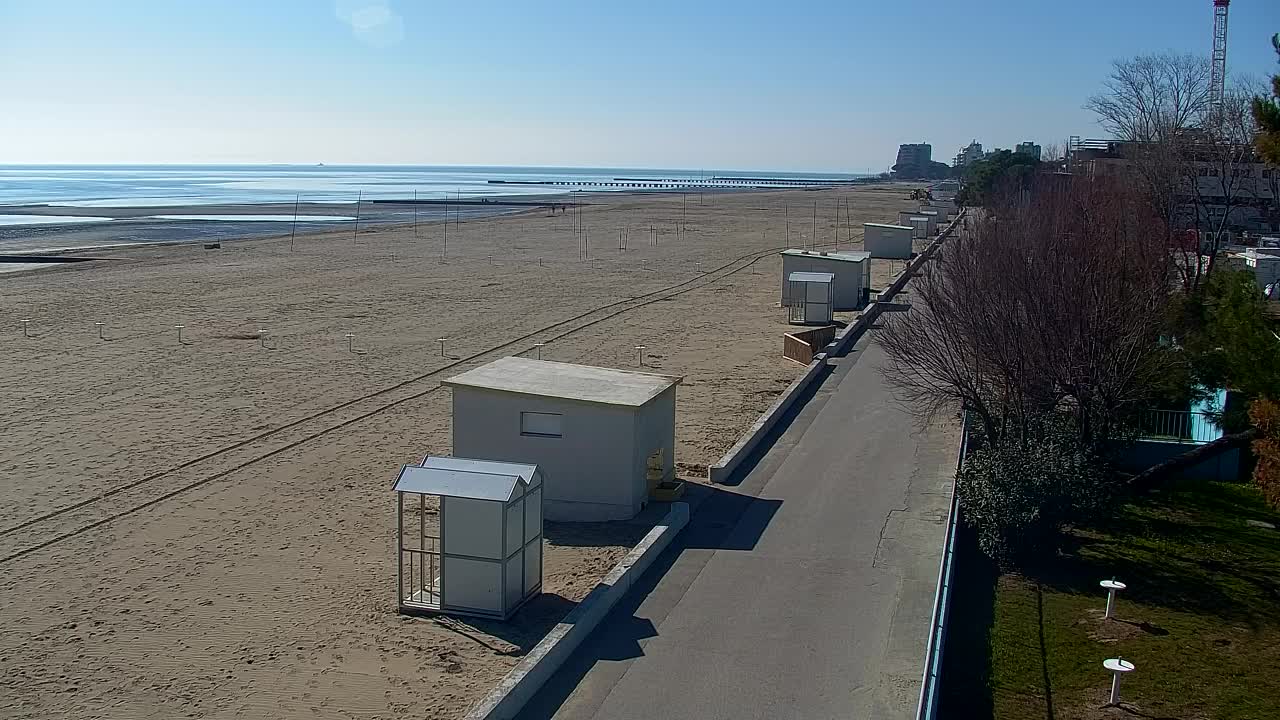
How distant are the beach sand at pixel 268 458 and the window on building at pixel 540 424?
1273mm

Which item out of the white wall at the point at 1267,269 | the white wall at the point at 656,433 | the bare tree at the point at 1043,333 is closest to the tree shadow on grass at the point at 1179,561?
the bare tree at the point at 1043,333

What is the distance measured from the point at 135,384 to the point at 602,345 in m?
11.2

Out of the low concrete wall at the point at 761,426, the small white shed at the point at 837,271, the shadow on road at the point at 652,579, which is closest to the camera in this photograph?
the shadow on road at the point at 652,579

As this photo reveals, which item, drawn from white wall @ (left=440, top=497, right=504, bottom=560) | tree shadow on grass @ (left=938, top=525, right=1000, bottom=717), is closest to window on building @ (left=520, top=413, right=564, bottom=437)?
white wall @ (left=440, top=497, right=504, bottom=560)

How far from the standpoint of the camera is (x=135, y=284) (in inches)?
1694

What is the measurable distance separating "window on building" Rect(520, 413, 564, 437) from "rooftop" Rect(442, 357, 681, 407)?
31 centimetres

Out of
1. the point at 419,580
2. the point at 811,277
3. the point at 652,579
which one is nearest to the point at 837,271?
the point at 811,277

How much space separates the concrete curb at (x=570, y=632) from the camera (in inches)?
380

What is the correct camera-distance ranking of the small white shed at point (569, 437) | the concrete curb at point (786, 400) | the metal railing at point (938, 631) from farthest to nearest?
the concrete curb at point (786, 400) → the small white shed at point (569, 437) → the metal railing at point (938, 631)

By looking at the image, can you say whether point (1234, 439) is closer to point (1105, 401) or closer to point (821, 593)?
point (1105, 401)

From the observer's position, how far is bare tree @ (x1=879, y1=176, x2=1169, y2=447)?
56.3ft

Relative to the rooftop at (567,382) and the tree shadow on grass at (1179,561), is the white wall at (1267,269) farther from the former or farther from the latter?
the rooftop at (567,382)

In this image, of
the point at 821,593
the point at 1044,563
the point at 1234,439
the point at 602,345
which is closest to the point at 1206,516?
the point at 1234,439

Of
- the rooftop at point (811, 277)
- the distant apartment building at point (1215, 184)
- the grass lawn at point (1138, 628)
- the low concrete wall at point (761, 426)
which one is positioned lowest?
the grass lawn at point (1138, 628)
